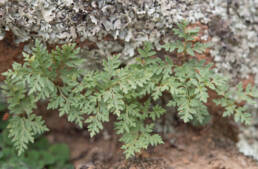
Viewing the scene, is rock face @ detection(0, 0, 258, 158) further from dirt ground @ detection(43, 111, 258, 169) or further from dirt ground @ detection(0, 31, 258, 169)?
dirt ground @ detection(43, 111, 258, 169)

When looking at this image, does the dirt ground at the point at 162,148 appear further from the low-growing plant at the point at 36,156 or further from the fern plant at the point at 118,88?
the fern plant at the point at 118,88

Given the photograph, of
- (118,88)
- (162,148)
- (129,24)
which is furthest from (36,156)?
(129,24)

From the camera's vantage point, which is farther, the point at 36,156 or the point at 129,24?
the point at 36,156

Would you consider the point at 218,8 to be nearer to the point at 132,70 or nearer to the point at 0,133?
the point at 132,70

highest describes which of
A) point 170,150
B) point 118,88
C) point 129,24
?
point 129,24

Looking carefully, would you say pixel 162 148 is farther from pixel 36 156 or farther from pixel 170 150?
pixel 36 156

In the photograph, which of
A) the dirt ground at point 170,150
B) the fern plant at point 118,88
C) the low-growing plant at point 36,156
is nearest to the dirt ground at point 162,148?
the dirt ground at point 170,150

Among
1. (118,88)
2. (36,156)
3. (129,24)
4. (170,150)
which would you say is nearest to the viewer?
(118,88)

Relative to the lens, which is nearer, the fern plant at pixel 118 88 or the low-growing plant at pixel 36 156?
Result: the fern plant at pixel 118 88
